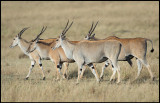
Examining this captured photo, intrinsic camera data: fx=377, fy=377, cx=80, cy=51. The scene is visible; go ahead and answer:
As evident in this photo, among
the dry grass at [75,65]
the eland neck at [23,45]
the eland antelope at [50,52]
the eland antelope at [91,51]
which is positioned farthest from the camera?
the eland neck at [23,45]

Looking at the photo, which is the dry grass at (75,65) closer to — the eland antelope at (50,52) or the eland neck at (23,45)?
the eland antelope at (50,52)

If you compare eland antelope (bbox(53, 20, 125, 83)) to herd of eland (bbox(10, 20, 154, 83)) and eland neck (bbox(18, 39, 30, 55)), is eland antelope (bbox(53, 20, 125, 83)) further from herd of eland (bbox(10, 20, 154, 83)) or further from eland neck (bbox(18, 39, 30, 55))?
eland neck (bbox(18, 39, 30, 55))

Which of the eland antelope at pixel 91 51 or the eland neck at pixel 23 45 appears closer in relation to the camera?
the eland antelope at pixel 91 51

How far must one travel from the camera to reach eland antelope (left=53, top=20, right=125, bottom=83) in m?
10.9

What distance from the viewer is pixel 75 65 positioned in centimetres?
1495

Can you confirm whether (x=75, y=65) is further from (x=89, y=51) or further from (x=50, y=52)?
(x=89, y=51)

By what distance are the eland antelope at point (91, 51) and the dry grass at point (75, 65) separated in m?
0.66

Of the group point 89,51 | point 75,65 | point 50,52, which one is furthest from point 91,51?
point 75,65

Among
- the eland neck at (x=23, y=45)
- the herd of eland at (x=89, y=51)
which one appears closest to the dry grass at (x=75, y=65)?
the herd of eland at (x=89, y=51)

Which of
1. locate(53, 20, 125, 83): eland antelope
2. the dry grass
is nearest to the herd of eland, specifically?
locate(53, 20, 125, 83): eland antelope

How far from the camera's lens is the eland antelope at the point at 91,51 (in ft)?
35.9

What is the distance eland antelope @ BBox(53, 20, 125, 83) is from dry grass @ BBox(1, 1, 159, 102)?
0.66 meters

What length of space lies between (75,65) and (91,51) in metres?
3.80

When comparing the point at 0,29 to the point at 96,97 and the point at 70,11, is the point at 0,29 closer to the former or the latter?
the point at 70,11
